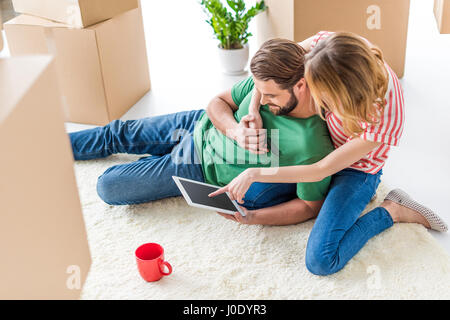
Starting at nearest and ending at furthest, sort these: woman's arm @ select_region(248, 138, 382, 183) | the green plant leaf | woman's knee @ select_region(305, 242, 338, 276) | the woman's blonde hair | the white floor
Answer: the woman's blonde hair
woman's arm @ select_region(248, 138, 382, 183)
woman's knee @ select_region(305, 242, 338, 276)
the white floor
the green plant leaf

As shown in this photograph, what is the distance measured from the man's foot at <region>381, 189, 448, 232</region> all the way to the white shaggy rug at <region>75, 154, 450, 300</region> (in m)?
0.03

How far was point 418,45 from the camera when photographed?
303 centimetres

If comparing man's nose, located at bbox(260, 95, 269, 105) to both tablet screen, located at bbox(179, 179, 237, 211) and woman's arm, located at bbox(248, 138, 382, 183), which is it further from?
tablet screen, located at bbox(179, 179, 237, 211)

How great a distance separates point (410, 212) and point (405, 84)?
3.68 ft

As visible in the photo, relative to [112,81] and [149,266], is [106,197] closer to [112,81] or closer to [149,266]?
[149,266]

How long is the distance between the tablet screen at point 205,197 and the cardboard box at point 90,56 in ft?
2.95

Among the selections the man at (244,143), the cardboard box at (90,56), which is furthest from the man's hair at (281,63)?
the cardboard box at (90,56)

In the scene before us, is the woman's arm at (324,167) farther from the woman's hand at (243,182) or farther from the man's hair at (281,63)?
the man's hair at (281,63)

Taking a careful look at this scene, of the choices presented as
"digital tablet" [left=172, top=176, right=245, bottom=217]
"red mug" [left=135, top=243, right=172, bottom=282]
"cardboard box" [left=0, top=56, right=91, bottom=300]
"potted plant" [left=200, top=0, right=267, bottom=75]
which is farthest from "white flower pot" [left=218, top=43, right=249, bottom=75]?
"cardboard box" [left=0, top=56, right=91, bottom=300]

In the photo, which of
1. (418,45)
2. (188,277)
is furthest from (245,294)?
(418,45)

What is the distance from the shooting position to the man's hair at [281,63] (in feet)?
4.54

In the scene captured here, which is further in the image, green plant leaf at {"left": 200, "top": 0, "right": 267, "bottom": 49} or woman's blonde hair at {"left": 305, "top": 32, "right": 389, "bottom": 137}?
green plant leaf at {"left": 200, "top": 0, "right": 267, "bottom": 49}

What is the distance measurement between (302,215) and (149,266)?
550 millimetres

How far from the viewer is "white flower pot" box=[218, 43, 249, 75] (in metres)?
2.79
